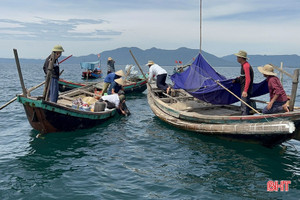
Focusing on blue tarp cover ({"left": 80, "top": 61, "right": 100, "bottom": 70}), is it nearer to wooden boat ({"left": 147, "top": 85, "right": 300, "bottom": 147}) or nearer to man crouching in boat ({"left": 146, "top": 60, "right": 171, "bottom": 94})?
man crouching in boat ({"left": 146, "top": 60, "right": 171, "bottom": 94})

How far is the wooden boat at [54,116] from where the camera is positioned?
8.60m

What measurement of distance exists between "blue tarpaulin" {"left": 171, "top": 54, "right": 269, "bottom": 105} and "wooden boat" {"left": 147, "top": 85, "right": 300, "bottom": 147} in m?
0.72

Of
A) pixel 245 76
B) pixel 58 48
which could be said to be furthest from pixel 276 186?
pixel 58 48

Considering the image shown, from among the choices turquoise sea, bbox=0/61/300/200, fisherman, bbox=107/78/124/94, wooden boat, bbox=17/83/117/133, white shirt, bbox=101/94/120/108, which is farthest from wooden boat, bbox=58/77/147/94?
wooden boat, bbox=17/83/117/133

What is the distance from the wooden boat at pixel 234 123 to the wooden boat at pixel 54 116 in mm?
3208

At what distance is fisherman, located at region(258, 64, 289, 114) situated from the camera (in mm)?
7914

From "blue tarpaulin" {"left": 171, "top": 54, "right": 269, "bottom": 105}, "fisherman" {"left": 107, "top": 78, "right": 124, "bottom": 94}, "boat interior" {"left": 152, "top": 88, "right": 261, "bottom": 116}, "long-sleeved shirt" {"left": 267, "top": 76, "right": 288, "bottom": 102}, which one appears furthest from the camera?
"fisherman" {"left": 107, "top": 78, "right": 124, "bottom": 94}

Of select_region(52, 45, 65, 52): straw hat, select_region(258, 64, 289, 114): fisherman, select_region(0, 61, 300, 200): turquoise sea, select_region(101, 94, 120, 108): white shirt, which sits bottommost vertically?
select_region(0, 61, 300, 200): turquoise sea

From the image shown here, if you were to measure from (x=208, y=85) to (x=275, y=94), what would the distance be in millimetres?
3173

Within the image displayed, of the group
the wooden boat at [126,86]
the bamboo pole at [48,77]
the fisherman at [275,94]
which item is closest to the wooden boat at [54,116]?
the bamboo pole at [48,77]

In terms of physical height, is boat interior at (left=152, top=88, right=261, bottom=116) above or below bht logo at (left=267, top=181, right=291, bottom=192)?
above

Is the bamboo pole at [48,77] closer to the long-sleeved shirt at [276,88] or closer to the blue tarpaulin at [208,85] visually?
the blue tarpaulin at [208,85]

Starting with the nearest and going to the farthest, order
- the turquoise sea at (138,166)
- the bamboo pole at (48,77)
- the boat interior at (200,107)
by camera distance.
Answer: the turquoise sea at (138,166), the bamboo pole at (48,77), the boat interior at (200,107)

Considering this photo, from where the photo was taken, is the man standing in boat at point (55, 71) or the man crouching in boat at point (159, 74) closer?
the man standing in boat at point (55, 71)
